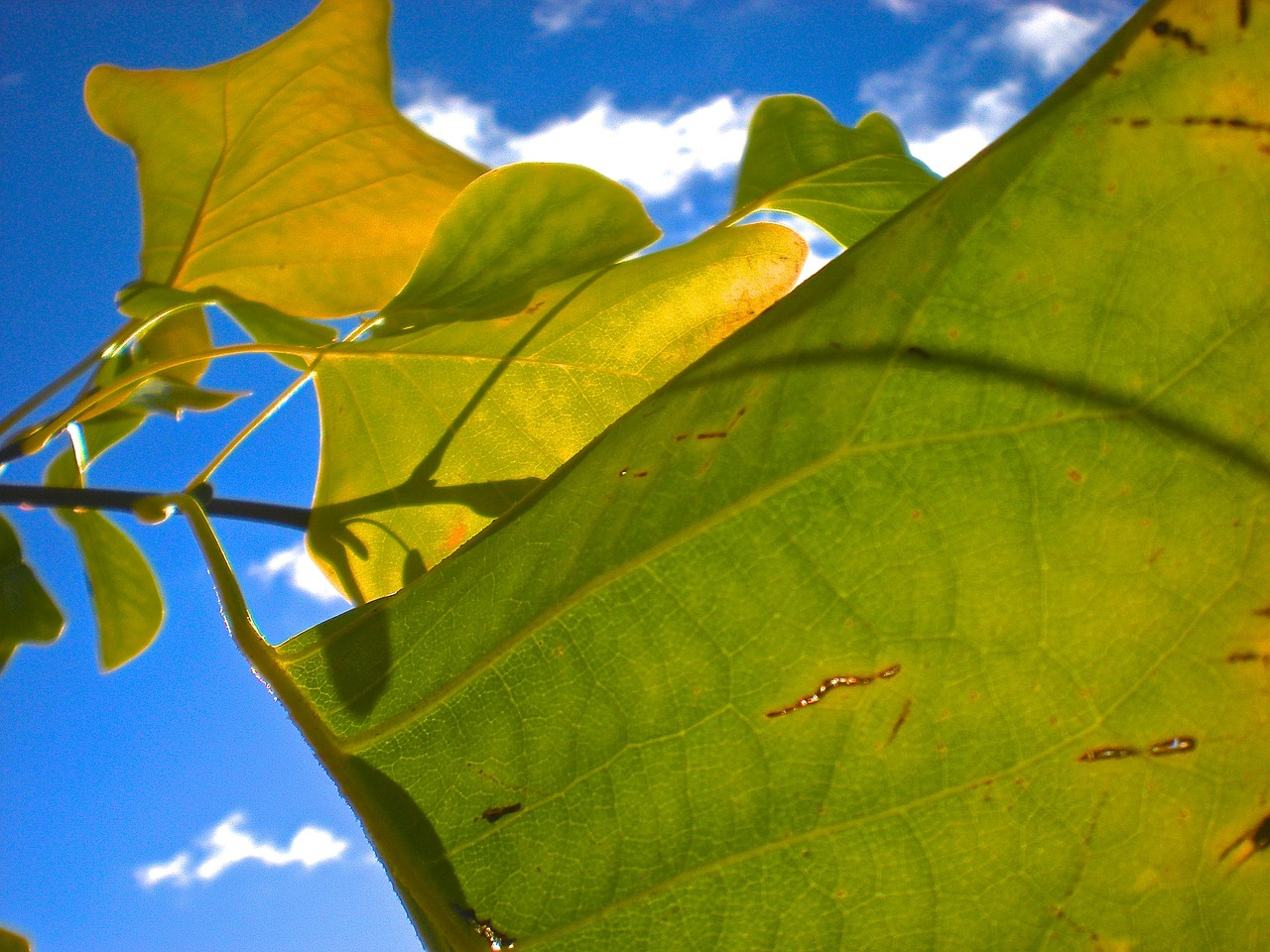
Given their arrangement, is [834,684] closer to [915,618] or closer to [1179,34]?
[915,618]

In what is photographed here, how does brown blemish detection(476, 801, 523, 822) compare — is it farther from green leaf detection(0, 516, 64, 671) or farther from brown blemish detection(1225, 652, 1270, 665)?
green leaf detection(0, 516, 64, 671)

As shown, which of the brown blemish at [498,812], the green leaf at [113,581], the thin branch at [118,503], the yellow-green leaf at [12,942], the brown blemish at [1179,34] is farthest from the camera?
the green leaf at [113,581]

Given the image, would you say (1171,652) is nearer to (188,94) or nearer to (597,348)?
(597,348)

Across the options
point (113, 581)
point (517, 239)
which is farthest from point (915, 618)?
point (113, 581)

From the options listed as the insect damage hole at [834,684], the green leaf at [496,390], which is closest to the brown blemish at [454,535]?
the green leaf at [496,390]

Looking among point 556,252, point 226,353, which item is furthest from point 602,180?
point 226,353

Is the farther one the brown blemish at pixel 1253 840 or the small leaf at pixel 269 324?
the small leaf at pixel 269 324

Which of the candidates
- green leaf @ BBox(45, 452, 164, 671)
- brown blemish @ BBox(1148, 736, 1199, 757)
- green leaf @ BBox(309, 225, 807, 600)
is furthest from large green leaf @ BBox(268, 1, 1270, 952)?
green leaf @ BBox(45, 452, 164, 671)

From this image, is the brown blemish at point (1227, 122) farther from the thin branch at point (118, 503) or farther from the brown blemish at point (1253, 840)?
the thin branch at point (118, 503)
